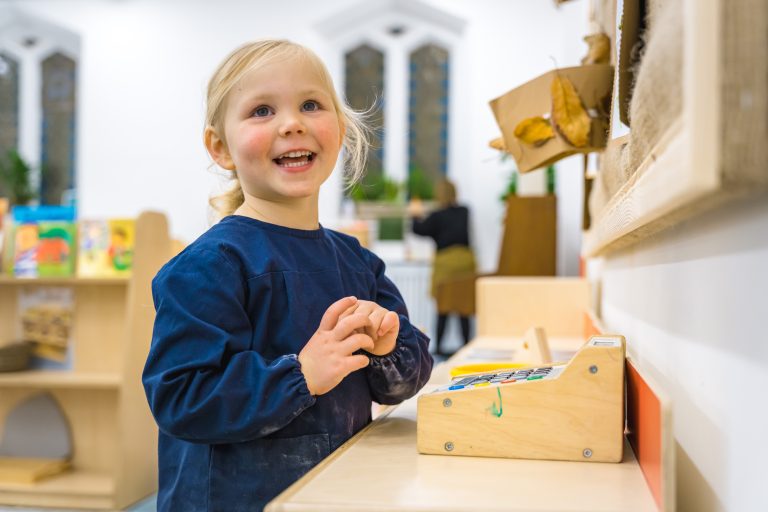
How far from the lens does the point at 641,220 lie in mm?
805

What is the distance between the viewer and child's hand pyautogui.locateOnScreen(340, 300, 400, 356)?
101cm

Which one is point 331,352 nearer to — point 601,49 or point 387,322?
point 387,322

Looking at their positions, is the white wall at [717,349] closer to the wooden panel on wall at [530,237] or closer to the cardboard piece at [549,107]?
the cardboard piece at [549,107]

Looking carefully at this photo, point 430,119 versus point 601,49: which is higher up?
→ point 430,119

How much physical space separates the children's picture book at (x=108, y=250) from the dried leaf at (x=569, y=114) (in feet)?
7.25

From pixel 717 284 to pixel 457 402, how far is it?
35 centimetres

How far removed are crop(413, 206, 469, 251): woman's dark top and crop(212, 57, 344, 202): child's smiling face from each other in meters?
5.00

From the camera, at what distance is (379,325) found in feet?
3.38

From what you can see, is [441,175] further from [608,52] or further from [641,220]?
[641,220]

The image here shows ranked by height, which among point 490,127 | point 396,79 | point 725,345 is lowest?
point 725,345

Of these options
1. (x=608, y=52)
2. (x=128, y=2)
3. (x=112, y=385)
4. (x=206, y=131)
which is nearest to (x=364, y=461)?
(x=206, y=131)

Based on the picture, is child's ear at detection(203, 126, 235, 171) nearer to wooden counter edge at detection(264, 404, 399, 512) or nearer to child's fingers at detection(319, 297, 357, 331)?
child's fingers at detection(319, 297, 357, 331)

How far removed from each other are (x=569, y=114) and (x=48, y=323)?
8.86 feet

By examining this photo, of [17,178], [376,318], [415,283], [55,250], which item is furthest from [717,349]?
[17,178]
